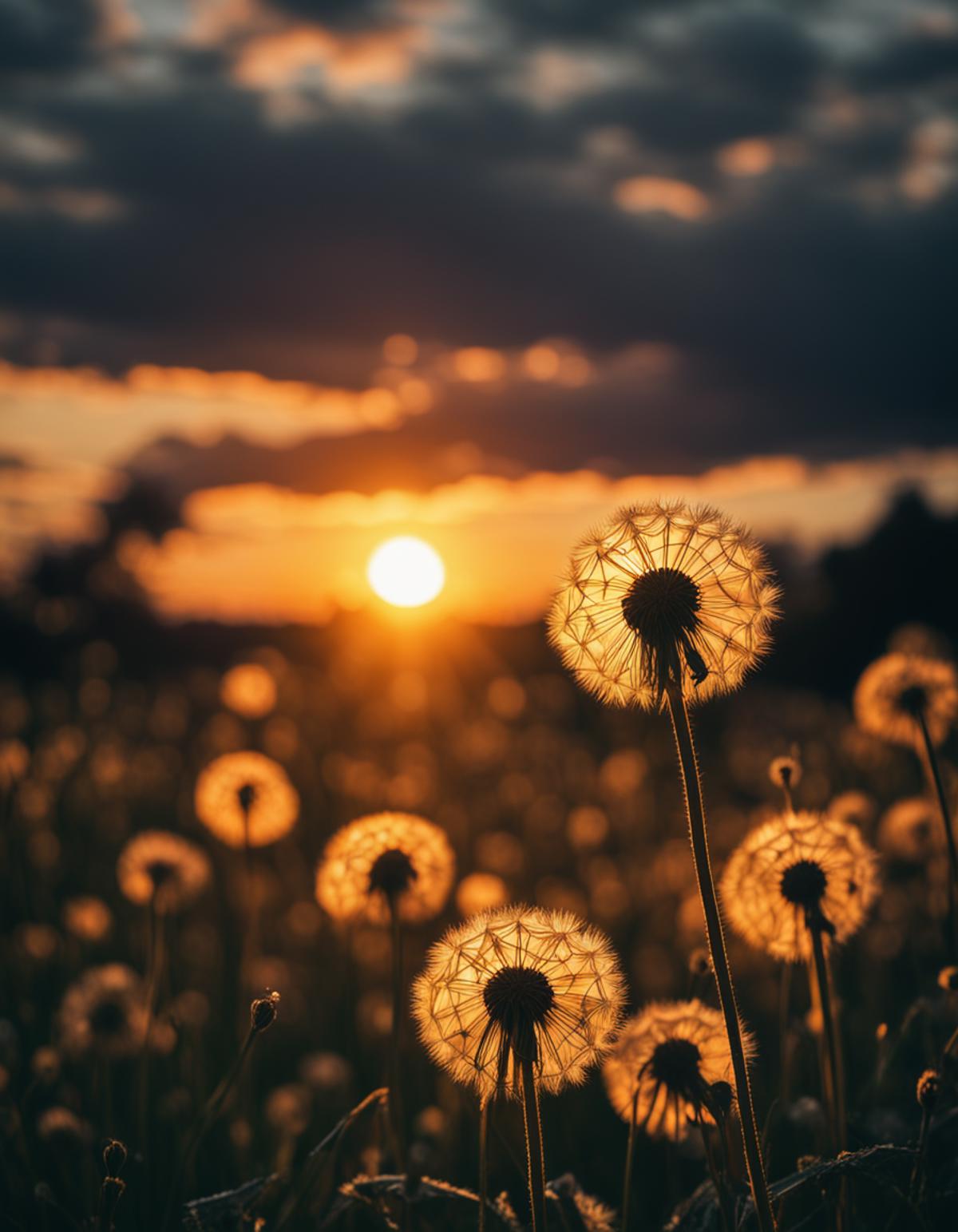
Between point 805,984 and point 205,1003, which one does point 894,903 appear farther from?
point 205,1003

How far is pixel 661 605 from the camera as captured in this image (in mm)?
2520

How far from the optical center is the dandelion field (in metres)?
2.58

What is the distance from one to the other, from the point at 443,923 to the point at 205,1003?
2.24m

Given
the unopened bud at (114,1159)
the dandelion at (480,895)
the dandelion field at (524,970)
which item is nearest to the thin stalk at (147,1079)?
the dandelion field at (524,970)

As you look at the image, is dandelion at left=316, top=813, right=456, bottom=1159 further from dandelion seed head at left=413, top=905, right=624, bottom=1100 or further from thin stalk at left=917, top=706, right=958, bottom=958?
thin stalk at left=917, top=706, right=958, bottom=958

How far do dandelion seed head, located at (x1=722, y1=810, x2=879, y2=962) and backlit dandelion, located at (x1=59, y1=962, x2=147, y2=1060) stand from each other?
2.63 meters

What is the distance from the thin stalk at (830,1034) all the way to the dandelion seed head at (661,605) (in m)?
0.75

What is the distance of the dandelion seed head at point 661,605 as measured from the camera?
2.51 m

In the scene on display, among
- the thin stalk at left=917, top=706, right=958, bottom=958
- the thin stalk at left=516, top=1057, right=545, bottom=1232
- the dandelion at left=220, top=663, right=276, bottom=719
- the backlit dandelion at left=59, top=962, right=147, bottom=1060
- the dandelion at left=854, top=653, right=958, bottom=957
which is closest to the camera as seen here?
the thin stalk at left=516, top=1057, right=545, bottom=1232

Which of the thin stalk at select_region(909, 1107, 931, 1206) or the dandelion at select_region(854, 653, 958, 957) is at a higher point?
the dandelion at select_region(854, 653, 958, 957)

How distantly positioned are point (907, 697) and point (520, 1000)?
2.18m

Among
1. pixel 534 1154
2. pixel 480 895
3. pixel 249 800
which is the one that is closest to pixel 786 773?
pixel 534 1154

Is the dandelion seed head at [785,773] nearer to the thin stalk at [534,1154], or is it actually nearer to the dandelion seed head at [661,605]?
the dandelion seed head at [661,605]

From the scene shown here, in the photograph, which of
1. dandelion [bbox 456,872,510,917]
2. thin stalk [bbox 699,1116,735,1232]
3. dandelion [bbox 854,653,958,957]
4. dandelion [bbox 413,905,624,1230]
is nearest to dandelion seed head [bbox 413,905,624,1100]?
dandelion [bbox 413,905,624,1230]
